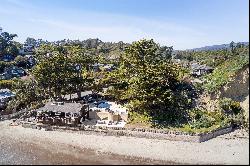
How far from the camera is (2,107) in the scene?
55.3 m

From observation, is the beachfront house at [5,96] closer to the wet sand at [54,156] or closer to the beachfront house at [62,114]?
the beachfront house at [62,114]

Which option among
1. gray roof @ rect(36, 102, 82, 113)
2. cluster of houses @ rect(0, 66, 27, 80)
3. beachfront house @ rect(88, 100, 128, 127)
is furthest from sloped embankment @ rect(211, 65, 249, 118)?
cluster of houses @ rect(0, 66, 27, 80)

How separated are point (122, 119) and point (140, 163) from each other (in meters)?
14.8

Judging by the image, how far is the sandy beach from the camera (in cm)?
3484

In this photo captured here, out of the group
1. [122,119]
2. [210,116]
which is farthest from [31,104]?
[210,116]

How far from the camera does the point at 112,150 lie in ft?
126

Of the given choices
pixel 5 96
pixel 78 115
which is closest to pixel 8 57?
pixel 5 96

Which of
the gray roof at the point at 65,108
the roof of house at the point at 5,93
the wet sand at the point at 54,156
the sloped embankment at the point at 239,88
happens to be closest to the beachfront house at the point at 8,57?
the roof of house at the point at 5,93

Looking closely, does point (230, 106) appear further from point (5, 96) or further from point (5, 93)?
point (5, 93)

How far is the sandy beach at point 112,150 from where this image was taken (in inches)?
1372

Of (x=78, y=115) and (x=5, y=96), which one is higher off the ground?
(x=5, y=96)

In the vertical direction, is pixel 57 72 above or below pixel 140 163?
above

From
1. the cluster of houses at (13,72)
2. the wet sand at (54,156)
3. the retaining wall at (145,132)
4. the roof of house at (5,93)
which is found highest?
the cluster of houses at (13,72)

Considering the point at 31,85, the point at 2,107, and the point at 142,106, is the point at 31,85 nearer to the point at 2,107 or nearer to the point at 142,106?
the point at 2,107
